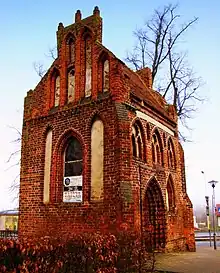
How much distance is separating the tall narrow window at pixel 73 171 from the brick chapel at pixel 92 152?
4 cm

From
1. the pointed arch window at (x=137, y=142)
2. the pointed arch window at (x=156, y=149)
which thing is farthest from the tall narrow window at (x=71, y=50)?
the pointed arch window at (x=156, y=149)

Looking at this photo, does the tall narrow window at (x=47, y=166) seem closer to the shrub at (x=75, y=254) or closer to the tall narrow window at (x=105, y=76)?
the tall narrow window at (x=105, y=76)

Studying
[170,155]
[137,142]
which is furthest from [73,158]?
[170,155]

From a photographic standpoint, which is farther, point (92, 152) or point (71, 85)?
point (71, 85)

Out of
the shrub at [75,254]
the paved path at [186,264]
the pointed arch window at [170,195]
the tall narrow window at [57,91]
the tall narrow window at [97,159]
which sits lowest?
the paved path at [186,264]

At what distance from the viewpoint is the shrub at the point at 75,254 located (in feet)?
18.1

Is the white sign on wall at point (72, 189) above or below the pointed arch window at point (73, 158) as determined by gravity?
below

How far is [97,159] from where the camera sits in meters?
12.1

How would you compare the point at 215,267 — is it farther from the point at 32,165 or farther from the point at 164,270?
the point at 32,165

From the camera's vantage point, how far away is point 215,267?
33.6ft

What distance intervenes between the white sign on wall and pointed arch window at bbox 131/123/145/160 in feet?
7.65

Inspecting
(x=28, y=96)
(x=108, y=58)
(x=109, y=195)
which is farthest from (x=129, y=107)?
(x=28, y=96)

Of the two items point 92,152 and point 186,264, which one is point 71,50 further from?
point 186,264

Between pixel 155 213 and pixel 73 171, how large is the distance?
4089 mm
